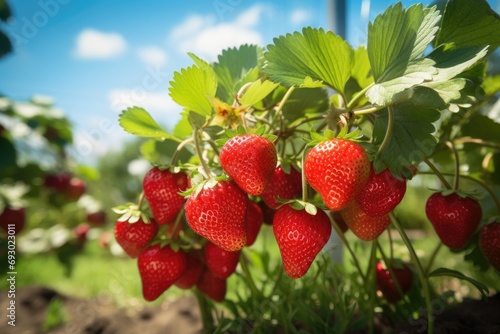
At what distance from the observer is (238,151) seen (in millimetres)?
489

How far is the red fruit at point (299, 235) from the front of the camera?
0.49 metres

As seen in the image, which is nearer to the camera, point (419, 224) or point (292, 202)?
point (292, 202)

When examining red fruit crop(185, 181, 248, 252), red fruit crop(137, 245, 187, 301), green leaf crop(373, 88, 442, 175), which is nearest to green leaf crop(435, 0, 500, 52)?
green leaf crop(373, 88, 442, 175)

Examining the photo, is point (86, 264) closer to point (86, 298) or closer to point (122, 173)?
point (86, 298)

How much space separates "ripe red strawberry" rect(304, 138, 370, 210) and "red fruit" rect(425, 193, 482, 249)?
0.59 ft

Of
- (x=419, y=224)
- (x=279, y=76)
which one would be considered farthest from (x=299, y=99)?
(x=419, y=224)

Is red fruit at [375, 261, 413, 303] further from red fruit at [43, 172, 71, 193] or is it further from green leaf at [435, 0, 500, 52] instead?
red fruit at [43, 172, 71, 193]

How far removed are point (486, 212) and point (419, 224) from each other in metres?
2.85

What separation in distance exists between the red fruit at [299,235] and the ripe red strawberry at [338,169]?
33 millimetres

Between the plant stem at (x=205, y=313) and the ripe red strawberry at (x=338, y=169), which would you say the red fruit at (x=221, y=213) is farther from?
the plant stem at (x=205, y=313)

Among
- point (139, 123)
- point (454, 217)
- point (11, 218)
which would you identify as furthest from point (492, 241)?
point (11, 218)

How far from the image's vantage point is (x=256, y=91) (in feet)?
1.73

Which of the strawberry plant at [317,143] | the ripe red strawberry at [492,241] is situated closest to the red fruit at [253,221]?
the strawberry plant at [317,143]

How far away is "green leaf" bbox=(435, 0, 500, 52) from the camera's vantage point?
0.53 metres
